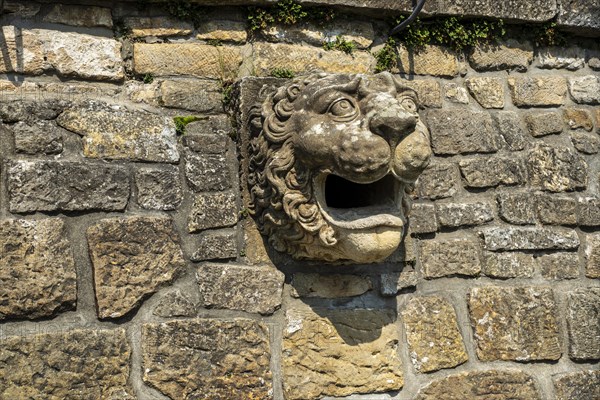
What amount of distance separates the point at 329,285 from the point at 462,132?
91 cm

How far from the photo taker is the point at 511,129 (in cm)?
380

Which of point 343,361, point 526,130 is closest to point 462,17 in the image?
point 526,130

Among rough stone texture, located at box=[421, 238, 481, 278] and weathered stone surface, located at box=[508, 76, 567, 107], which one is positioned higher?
weathered stone surface, located at box=[508, 76, 567, 107]

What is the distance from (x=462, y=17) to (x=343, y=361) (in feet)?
5.13

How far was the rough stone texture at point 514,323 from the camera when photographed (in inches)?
140

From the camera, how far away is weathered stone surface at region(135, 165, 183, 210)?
3.13m

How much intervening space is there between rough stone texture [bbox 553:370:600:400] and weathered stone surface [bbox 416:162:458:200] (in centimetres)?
90

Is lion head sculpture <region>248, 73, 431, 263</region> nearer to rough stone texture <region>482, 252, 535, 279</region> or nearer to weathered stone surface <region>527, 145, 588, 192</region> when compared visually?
rough stone texture <region>482, 252, 535, 279</region>

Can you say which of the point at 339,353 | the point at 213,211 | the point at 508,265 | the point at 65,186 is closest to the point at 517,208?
the point at 508,265

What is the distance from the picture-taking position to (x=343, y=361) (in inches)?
130

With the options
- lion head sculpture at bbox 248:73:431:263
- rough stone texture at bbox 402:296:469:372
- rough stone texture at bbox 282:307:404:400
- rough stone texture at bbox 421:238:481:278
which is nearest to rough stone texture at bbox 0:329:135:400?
rough stone texture at bbox 282:307:404:400

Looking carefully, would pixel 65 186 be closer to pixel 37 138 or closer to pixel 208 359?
pixel 37 138

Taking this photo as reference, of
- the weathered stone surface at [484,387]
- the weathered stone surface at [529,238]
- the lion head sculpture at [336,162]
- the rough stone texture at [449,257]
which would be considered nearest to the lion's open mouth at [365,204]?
the lion head sculpture at [336,162]

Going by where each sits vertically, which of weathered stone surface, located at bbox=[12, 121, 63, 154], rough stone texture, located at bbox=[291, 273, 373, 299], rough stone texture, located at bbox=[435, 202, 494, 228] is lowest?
rough stone texture, located at bbox=[291, 273, 373, 299]
